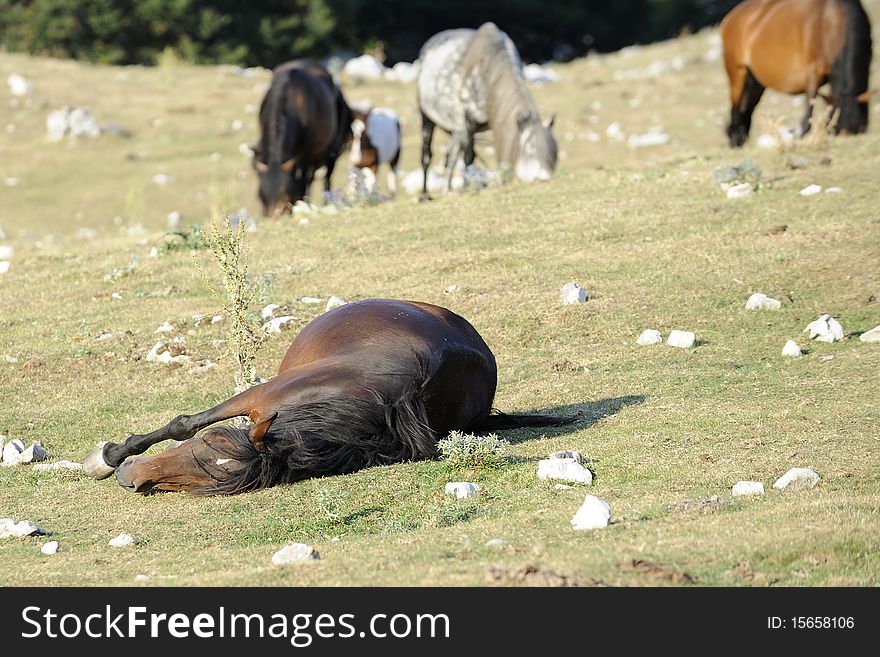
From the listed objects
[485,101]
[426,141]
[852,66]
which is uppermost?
[852,66]

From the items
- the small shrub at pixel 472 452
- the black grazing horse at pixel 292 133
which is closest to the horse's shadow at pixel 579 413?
the small shrub at pixel 472 452

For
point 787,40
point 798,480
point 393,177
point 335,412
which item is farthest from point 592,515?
point 393,177

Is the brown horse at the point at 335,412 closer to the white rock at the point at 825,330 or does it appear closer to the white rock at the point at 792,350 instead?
the white rock at the point at 792,350

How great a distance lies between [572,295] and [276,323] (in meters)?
2.09

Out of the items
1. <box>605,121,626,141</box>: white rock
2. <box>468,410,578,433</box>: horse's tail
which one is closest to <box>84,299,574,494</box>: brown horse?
<box>468,410,578,433</box>: horse's tail

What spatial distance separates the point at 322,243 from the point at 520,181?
3.16 m

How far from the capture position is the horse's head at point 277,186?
13.6m

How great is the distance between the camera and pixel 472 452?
5672 millimetres

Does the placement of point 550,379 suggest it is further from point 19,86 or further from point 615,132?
point 19,86

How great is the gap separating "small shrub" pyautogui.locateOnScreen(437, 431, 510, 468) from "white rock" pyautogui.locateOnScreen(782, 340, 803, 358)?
2800mm

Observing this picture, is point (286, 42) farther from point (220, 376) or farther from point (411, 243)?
point (220, 376)

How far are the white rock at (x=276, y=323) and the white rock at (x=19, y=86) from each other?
1789 centimetres
